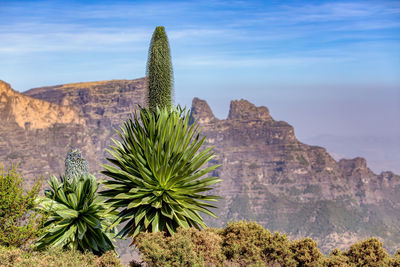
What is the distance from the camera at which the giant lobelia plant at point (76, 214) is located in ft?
61.5

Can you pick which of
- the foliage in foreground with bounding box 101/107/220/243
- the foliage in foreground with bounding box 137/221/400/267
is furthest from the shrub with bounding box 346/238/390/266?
the foliage in foreground with bounding box 101/107/220/243

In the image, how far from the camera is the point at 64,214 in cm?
1855

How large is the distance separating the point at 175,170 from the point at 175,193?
0.85m

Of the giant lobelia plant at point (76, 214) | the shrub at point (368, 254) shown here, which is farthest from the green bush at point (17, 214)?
the shrub at point (368, 254)

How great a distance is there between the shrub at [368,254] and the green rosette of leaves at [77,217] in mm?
10109

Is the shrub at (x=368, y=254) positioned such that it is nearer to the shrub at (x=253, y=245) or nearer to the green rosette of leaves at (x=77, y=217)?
the shrub at (x=253, y=245)

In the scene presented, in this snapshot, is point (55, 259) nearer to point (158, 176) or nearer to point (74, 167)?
point (74, 167)

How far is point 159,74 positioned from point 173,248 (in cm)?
667

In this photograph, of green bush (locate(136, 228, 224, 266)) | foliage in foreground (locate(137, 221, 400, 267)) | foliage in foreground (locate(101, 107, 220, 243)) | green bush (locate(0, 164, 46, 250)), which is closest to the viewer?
green bush (locate(136, 228, 224, 266))

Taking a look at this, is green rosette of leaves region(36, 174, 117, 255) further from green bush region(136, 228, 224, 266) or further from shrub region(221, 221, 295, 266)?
shrub region(221, 221, 295, 266)

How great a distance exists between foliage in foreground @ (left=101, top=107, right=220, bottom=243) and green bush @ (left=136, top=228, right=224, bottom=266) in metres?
0.39

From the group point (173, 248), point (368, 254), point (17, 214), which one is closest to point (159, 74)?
point (173, 248)

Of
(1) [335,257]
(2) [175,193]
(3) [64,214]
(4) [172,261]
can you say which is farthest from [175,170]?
(1) [335,257]

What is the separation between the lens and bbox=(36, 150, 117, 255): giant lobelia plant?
1873 cm
